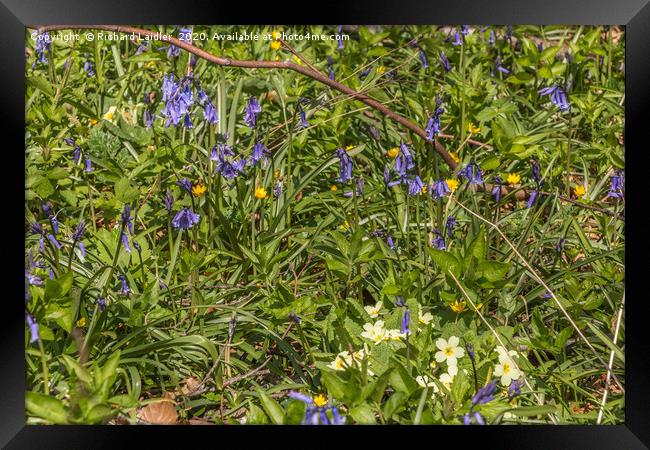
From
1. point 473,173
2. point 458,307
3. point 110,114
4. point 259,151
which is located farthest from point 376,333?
point 110,114

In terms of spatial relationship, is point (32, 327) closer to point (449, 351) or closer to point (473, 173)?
point (449, 351)

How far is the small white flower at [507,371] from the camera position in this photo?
216 centimetres

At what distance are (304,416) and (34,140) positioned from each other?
5.15 ft

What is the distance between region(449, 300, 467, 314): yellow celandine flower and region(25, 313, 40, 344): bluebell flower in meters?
1.06

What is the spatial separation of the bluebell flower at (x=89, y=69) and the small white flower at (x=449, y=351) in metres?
1.93

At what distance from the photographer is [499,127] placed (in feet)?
9.45

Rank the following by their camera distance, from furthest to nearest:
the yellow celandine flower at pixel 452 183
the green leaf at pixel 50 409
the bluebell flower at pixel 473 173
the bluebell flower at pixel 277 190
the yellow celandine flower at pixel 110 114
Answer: the yellow celandine flower at pixel 110 114
the bluebell flower at pixel 277 190
the yellow celandine flower at pixel 452 183
the bluebell flower at pixel 473 173
the green leaf at pixel 50 409

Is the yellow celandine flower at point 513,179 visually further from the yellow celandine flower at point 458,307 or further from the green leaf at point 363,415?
the green leaf at point 363,415

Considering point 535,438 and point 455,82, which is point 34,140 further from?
point 535,438

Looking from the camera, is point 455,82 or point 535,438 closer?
point 535,438

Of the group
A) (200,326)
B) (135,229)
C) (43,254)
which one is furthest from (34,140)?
(200,326)

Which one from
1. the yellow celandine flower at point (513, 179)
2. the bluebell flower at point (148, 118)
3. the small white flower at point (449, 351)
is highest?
the bluebell flower at point (148, 118)

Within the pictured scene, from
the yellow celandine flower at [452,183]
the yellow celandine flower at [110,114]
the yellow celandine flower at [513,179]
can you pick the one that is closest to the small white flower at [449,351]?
the yellow celandine flower at [452,183]

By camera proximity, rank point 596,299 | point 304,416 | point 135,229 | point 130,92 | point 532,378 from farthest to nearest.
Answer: point 130,92
point 135,229
point 596,299
point 532,378
point 304,416
